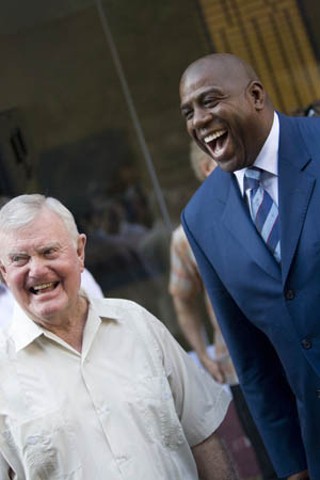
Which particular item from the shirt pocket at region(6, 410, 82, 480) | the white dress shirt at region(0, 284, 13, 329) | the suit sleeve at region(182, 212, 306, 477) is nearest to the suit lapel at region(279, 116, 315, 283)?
the suit sleeve at region(182, 212, 306, 477)

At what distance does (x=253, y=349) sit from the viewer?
12.5ft

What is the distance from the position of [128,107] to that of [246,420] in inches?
81.8

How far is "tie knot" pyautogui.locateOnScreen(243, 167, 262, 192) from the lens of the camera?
3.55 metres

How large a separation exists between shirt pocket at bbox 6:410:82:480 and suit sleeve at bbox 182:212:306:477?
0.72m

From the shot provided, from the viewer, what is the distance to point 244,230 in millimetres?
3574

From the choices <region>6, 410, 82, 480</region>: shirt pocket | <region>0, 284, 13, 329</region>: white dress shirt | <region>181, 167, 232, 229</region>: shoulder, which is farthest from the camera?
<region>0, 284, 13, 329</region>: white dress shirt

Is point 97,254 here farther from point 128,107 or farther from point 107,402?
point 107,402

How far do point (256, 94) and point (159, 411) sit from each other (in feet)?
3.32

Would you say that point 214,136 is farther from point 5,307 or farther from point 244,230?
point 5,307

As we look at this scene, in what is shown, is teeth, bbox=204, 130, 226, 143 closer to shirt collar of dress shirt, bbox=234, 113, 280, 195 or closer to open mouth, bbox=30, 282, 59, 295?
shirt collar of dress shirt, bbox=234, 113, 280, 195

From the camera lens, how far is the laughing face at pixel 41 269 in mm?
3426

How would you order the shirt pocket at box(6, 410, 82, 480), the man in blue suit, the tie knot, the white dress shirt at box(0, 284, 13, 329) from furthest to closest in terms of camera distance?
the white dress shirt at box(0, 284, 13, 329) < the tie knot < the man in blue suit < the shirt pocket at box(6, 410, 82, 480)

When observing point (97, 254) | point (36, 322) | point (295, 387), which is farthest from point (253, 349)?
point (97, 254)

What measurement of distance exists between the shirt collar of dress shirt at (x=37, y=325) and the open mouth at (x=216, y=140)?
61 centimetres
